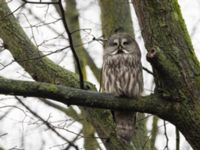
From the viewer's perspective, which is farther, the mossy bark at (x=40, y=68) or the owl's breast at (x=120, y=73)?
the mossy bark at (x=40, y=68)

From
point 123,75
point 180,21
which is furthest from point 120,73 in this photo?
point 180,21

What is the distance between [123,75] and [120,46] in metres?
0.46

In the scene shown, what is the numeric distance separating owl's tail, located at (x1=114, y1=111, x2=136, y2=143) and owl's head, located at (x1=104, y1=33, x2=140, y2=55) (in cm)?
74

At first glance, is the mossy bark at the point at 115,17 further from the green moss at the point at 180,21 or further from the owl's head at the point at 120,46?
the green moss at the point at 180,21

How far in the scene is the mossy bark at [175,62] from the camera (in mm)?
4594

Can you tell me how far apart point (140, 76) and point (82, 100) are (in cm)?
159

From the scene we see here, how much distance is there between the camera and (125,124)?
5688 millimetres

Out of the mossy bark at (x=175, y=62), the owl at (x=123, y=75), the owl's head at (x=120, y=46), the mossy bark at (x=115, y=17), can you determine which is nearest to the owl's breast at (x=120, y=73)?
the owl at (x=123, y=75)

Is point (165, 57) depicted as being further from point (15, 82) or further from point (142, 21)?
point (15, 82)

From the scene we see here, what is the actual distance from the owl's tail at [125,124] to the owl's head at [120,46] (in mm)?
738

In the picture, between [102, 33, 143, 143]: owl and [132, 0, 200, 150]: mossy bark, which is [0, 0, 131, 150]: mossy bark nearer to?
[102, 33, 143, 143]: owl

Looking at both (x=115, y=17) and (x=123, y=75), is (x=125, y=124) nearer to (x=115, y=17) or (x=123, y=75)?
(x=123, y=75)

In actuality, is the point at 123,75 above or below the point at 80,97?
above

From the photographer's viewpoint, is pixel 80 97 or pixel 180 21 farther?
pixel 180 21
